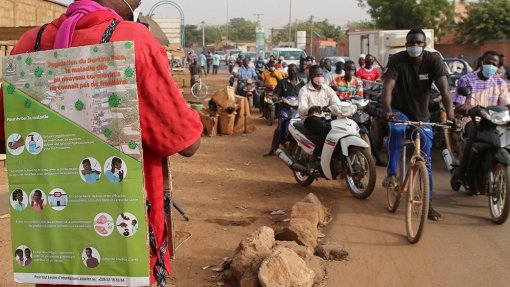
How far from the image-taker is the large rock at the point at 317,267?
13.5 feet

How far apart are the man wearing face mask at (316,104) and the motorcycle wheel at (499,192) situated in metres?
2.05

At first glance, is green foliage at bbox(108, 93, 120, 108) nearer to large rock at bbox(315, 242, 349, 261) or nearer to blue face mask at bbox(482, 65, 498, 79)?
large rock at bbox(315, 242, 349, 261)

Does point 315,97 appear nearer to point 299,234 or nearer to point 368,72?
point 299,234

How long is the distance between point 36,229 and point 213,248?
3.18 m

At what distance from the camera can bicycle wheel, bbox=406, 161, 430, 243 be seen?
4.88 m

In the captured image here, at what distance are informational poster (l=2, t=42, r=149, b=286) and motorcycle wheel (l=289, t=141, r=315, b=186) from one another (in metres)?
5.55

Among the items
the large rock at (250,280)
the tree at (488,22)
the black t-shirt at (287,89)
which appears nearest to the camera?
the large rock at (250,280)

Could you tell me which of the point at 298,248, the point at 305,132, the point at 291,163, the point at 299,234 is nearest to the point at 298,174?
the point at 291,163

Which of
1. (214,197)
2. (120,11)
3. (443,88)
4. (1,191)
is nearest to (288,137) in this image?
(214,197)

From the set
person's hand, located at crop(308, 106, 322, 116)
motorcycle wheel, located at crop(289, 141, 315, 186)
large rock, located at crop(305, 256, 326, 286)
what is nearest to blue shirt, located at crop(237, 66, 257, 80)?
motorcycle wheel, located at crop(289, 141, 315, 186)

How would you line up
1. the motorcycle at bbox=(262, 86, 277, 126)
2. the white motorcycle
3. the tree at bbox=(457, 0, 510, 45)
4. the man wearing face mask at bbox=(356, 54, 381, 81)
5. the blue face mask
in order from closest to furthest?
the white motorcycle
the blue face mask
the man wearing face mask at bbox=(356, 54, 381, 81)
the motorcycle at bbox=(262, 86, 277, 126)
the tree at bbox=(457, 0, 510, 45)

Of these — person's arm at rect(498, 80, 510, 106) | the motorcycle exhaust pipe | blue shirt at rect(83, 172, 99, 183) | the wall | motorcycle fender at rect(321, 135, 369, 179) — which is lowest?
the motorcycle exhaust pipe

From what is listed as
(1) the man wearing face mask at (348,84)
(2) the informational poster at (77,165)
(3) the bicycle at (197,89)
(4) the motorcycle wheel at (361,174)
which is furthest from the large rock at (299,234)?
(3) the bicycle at (197,89)

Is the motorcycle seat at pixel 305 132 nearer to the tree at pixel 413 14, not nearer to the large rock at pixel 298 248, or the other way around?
the large rock at pixel 298 248
